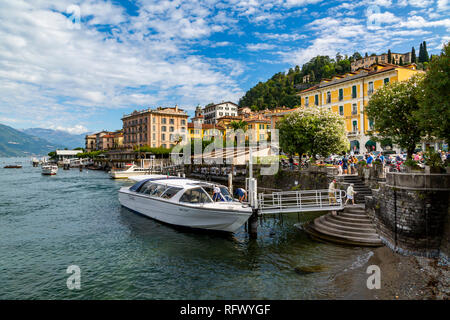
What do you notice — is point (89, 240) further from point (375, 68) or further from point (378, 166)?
point (375, 68)

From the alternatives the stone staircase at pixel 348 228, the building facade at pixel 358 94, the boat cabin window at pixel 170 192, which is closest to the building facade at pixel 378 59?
the building facade at pixel 358 94

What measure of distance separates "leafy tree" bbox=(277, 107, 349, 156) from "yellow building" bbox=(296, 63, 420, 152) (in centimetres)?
1370

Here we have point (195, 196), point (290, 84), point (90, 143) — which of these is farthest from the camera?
point (90, 143)

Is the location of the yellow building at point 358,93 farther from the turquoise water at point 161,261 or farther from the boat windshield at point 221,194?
the boat windshield at point 221,194

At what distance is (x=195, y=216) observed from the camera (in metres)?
17.7

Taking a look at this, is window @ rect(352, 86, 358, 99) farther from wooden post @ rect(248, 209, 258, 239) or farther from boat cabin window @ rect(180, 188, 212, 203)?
boat cabin window @ rect(180, 188, 212, 203)

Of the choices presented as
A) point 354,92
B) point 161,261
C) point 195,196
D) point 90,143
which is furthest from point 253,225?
point 90,143

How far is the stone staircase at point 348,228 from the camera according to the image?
1469 cm

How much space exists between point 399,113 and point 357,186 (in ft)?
20.5

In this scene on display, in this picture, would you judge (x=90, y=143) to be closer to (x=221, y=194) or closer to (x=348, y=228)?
(x=221, y=194)

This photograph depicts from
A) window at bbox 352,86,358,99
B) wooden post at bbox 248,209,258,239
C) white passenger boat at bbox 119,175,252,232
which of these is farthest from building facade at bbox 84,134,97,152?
wooden post at bbox 248,209,258,239

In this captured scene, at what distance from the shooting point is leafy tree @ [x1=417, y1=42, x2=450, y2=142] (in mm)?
12281

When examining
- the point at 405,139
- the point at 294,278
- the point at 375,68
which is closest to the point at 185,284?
the point at 294,278
